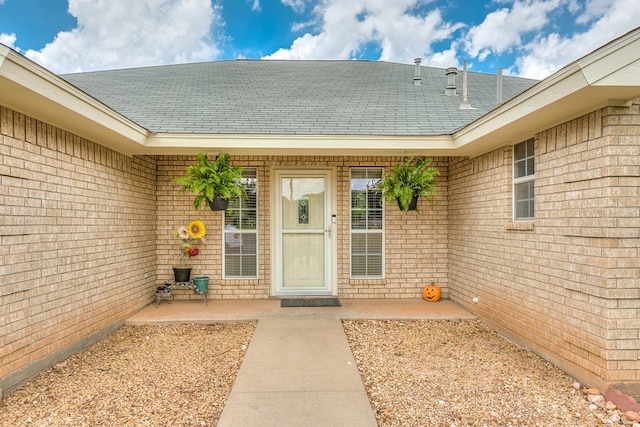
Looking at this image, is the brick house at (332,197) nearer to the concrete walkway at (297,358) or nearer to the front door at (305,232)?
the front door at (305,232)

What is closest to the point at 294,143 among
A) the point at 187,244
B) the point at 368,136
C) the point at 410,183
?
the point at 368,136

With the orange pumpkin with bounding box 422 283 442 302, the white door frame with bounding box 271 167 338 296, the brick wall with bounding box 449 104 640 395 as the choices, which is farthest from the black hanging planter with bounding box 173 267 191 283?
the brick wall with bounding box 449 104 640 395

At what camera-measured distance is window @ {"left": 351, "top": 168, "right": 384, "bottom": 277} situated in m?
5.53

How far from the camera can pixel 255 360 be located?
3.19 meters

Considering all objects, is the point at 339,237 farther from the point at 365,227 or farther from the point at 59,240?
the point at 59,240

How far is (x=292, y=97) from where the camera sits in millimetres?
5824

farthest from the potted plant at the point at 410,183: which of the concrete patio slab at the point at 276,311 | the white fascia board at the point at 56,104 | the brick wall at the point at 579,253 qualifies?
the white fascia board at the point at 56,104

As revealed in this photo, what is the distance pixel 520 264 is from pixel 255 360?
3017 mm

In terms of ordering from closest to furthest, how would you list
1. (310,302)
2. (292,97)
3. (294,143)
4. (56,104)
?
(56,104) < (294,143) < (310,302) < (292,97)

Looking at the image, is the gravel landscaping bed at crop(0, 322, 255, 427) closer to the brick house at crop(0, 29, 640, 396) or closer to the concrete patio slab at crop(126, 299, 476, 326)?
the brick house at crop(0, 29, 640, 396)

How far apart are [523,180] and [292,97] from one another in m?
3.83

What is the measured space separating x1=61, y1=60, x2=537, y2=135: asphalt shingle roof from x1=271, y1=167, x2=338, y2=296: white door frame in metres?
0.95

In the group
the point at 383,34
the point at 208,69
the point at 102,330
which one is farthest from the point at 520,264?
the point at 383,34

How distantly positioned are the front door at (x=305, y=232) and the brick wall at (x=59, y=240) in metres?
2.18
